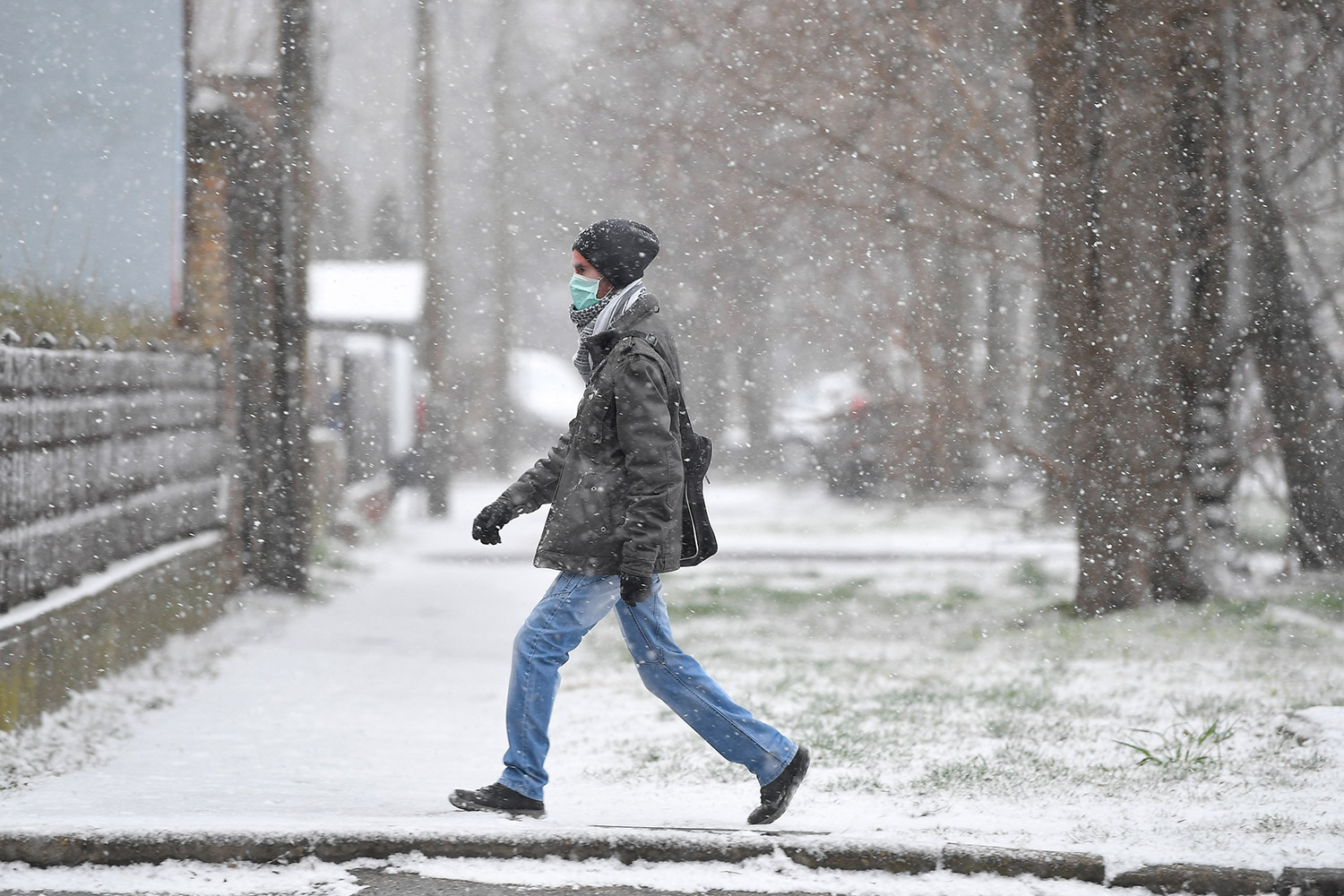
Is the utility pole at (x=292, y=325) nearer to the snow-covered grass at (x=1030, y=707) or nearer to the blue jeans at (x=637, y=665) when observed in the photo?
the snow-covered grass at (x=1030, y=707)

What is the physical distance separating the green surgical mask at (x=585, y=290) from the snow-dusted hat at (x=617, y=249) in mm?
51

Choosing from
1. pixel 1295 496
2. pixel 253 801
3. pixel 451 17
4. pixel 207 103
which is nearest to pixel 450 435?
pixel 451 17

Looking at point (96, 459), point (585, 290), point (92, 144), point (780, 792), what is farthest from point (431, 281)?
point (780, 792)

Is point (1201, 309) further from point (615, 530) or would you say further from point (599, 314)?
point (615, 530)

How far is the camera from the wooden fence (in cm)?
521

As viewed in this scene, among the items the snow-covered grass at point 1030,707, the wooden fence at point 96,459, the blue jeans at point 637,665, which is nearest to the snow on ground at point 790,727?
the snow-covered grass at point 1030,707

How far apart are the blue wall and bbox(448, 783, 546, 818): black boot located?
11.3 ft

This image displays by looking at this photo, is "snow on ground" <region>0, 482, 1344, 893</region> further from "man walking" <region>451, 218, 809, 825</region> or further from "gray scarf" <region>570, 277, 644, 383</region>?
"gray scarf" <region>570, 277, 644, 383</region>

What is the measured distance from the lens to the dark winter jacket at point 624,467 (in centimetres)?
378

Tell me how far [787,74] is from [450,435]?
895 centimetres

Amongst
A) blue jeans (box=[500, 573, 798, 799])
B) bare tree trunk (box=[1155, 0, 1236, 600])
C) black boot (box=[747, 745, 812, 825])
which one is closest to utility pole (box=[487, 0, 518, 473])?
bare tree trunk (box=[1155, 0, 1236, 600])

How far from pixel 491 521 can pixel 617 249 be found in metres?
0.86

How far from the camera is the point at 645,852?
3697mm

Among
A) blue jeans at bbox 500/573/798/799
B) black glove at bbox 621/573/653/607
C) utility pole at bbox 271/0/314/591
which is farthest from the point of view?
utility pole at bbox 271/0/314/591
